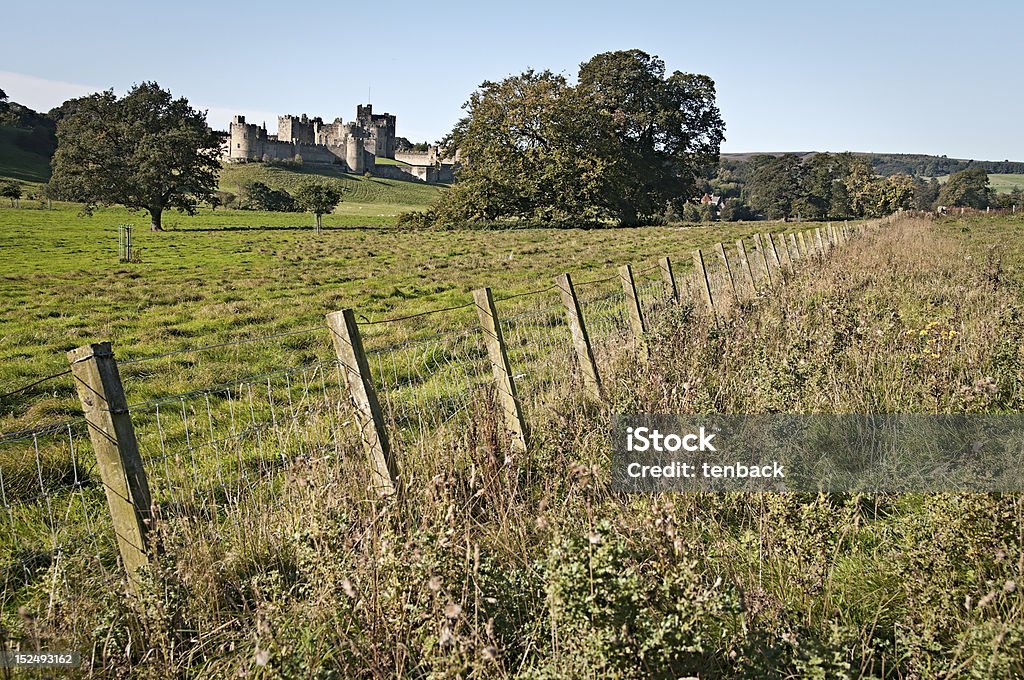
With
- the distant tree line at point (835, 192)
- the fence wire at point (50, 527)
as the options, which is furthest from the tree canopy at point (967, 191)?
the fence wire at point (50, 527)

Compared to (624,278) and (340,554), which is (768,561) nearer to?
(340,554)

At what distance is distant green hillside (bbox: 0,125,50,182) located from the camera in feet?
294

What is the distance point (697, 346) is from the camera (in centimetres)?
674

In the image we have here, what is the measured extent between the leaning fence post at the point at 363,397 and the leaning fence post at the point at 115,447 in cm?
121

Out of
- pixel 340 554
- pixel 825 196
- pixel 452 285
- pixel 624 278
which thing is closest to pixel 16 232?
pixel 452 285

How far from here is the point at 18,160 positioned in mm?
97750

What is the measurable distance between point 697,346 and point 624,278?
1315mm

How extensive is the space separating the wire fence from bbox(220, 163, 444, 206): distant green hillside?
91122 millimetres

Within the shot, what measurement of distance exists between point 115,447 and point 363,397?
1.37m

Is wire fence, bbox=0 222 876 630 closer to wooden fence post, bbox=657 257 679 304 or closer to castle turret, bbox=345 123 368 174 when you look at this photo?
wooden fence post, bbox=657 257 679 304

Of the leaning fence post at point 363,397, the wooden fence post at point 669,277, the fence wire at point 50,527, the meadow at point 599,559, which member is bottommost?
the fence wire at point 50,527

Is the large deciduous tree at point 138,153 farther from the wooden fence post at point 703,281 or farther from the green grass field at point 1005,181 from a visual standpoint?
the green grass field at point 1005,181

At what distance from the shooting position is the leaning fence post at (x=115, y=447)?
11.5 ft

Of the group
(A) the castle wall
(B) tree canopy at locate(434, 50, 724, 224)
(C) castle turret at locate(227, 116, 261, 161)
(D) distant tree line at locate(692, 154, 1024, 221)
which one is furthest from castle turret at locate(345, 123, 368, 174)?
(B) tree canopy at locate(434, 50, 724, 224)
